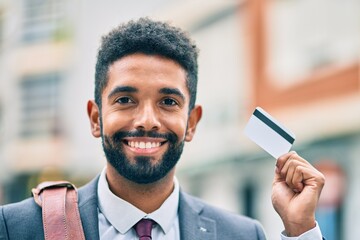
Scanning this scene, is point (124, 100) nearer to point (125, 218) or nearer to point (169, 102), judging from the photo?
point (169, 102)

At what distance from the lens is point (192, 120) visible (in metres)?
3.84

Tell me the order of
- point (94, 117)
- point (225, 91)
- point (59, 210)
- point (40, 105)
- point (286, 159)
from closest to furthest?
point (59, 210) < point (286, 159) < point (94, 117) < point (225, 91) < point (40, 105)

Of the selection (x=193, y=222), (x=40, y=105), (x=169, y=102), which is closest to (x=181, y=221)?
(x=193, y=222)

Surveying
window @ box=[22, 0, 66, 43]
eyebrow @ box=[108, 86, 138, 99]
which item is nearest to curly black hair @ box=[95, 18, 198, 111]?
eyebrow @ box=[108, 86, 138, 99]

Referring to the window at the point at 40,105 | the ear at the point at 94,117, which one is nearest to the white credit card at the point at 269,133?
the ear at the point at 94,117

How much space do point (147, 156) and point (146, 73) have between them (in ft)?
1.08

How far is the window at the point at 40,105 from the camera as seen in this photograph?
3073cm

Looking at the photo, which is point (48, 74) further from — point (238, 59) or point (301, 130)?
point (301, 130)

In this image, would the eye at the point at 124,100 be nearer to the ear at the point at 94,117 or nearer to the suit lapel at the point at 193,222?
the ear at the point at 94,117

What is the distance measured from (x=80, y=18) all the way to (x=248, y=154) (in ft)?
39.2

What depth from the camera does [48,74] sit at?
31.0m

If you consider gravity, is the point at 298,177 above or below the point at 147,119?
below

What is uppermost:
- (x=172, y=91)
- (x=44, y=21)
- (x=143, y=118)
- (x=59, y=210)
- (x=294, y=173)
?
(x=44, y=21)

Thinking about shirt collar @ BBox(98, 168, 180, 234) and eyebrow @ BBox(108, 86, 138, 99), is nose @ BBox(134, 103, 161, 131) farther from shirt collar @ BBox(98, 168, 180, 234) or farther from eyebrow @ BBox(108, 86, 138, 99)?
shirt collar @ BBox(98, 168, 180, 234)
